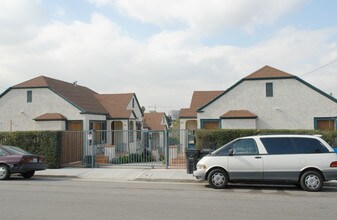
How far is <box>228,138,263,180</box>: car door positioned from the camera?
38.5 feet

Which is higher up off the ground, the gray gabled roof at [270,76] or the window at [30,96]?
the gray gabled roof at [270,76]

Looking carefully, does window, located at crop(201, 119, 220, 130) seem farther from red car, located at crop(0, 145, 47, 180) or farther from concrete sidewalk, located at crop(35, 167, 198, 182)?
red car, located at crop(0, 145, 47, 180)

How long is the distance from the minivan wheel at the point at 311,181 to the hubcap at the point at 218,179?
243 centimetres

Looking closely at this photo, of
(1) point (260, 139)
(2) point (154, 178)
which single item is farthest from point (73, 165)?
(1) point (260, 139)

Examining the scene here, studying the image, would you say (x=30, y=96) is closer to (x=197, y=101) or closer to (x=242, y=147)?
(x=197, y=101)

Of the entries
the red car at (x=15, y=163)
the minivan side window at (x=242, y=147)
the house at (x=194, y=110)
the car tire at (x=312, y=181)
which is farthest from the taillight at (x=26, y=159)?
the house at (x=194, y=110)

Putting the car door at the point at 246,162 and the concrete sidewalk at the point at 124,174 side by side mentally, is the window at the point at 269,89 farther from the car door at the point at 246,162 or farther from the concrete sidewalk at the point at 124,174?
the car door at the point at 246,162

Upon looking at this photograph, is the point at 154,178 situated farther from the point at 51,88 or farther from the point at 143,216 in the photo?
the point at 51,88

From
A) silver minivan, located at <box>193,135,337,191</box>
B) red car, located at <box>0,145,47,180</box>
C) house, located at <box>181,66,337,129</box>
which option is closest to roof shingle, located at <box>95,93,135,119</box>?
house, located at <box>181,66,337,129</box>

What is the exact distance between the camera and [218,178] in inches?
471

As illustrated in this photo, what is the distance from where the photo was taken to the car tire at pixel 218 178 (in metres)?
11.9

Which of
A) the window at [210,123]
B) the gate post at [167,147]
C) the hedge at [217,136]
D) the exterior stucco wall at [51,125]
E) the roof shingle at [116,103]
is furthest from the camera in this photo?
the roof shingle at [116,103]

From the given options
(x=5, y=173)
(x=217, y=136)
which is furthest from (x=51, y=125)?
(x=217, y=136)

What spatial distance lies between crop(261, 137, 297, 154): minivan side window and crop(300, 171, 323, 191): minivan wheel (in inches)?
31.5
